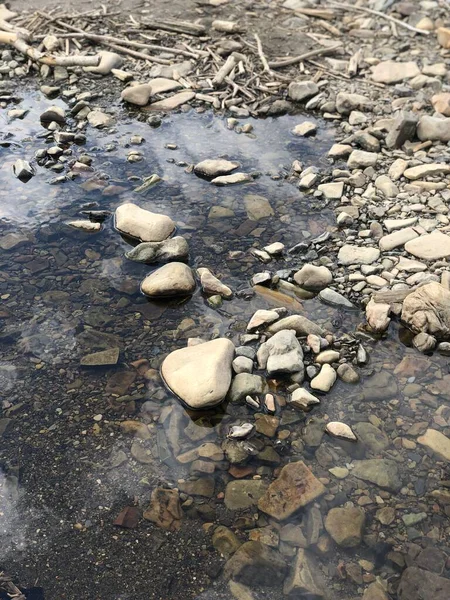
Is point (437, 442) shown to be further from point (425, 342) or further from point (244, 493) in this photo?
point (244, 493)

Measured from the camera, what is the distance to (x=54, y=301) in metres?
4.72

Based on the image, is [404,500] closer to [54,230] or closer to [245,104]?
[54,230]

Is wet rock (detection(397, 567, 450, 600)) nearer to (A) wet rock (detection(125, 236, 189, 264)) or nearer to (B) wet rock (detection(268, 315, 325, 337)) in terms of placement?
(B) wet rock (detection(268, 315, 325, 337))

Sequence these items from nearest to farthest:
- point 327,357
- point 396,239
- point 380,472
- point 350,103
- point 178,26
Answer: point 380,472 < point 327,357 < point 396,239 < point 350,103 < point 178,26

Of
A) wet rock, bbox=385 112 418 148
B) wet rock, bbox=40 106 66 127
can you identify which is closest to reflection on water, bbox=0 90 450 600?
wet rock, bbox=385 112 418 148

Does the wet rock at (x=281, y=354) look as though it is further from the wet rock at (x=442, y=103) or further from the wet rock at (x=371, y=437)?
the wet rock at (x=442, y=103)

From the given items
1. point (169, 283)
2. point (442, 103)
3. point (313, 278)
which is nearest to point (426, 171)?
point (442, 103)

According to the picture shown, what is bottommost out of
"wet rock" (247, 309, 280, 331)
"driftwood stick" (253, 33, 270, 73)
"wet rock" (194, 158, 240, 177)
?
"wet rock" (247, 309, 280, 331)

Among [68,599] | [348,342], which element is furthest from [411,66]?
[68,599]

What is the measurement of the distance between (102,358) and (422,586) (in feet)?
7.91

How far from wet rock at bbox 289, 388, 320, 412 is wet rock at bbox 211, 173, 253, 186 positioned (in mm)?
2791

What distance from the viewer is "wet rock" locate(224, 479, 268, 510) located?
11.1 feet

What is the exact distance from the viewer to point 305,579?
120 inches

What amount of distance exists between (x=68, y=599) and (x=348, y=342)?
2414mm
